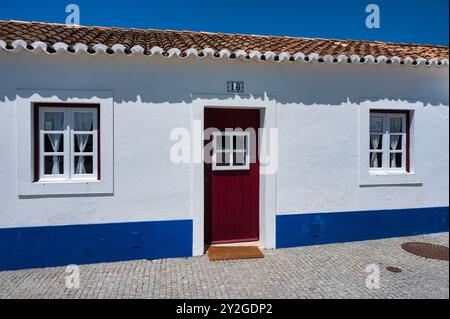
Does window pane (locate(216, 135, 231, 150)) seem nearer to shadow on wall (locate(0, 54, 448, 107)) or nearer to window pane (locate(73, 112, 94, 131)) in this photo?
shadow on wall (locate(0, 54, 448, 107))

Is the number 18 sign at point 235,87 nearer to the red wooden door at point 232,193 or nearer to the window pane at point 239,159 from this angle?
the red wooden door at point 232,193

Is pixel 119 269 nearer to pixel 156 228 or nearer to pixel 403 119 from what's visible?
pixel 156 228

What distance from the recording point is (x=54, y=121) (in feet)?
16.1

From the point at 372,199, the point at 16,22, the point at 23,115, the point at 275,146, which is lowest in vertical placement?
the point at 372,199

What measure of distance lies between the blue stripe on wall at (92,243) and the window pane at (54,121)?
1452 millimetres

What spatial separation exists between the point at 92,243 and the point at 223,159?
239 cm

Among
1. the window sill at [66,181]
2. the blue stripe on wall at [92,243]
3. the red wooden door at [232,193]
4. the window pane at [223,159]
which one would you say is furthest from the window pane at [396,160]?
the window sill at [66,181]

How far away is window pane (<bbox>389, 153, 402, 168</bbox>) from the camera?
6031mm

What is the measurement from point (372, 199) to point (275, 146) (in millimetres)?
2010

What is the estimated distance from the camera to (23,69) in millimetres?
4707

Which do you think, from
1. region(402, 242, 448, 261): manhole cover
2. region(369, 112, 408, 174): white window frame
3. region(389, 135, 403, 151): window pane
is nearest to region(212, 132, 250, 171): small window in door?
region(369, 112, 408, 174): white window frame

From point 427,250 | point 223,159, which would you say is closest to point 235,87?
point 223,159

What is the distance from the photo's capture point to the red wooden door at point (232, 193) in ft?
18.0
